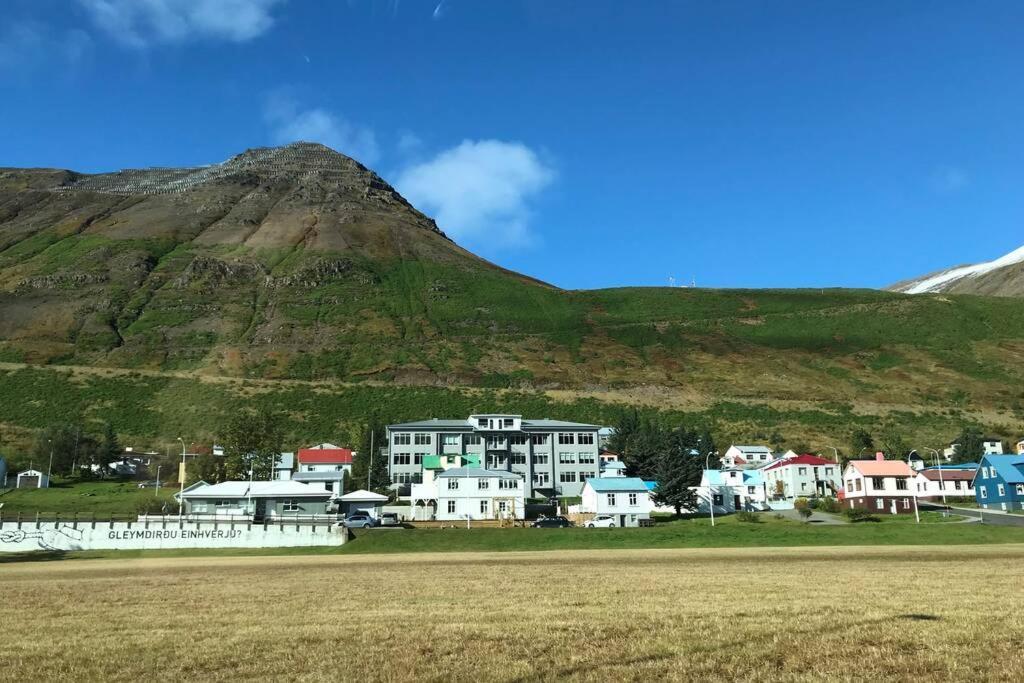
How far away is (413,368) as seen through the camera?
515 feet

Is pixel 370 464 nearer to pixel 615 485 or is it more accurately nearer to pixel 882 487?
pixel 615 485

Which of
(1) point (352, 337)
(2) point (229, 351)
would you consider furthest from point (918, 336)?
(2) point (229, 351)

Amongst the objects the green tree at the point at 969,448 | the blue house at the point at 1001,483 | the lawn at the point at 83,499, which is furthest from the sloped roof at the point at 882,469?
the lawn at the point at 83,499

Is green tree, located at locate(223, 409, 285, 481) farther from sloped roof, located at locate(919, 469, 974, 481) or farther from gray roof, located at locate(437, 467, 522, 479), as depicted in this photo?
sloped roof, located at locate(919, 469, 974, 481)

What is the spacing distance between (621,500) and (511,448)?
1070 inches

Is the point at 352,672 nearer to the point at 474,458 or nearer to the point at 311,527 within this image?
the point at 311,527

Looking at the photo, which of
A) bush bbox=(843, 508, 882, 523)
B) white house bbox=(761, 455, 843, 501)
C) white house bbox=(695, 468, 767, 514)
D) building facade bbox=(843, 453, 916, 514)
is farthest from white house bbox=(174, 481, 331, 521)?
white house bbox=(761, 455, 843, 501)

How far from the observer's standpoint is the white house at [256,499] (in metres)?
67.8

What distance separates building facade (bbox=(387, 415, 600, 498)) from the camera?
99.8m

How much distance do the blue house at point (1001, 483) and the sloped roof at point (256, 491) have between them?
238 ft

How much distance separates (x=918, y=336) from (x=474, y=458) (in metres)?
136

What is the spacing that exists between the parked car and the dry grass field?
102 feet

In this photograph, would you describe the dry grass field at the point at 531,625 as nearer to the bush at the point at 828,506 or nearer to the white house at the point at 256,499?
the white house at the point at 256,499

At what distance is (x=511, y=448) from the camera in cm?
10169
